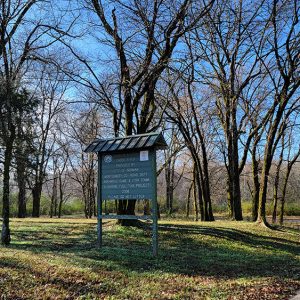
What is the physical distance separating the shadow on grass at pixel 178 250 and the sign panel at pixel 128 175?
150 centimetres

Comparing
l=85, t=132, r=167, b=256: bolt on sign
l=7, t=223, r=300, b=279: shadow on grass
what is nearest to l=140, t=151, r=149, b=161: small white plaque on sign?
l=85, t=132, r=167, b=256: bolt on sign

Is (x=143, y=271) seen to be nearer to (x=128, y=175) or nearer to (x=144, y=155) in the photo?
(x=128, y=175)

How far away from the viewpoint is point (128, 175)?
969 centimetres

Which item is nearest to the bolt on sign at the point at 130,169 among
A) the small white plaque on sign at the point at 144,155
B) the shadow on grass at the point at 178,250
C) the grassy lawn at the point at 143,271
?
the small white plaque on sign at the point at 144,155

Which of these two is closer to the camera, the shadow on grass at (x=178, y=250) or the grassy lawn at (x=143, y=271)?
the grassy lawn at (x=143, y=271)

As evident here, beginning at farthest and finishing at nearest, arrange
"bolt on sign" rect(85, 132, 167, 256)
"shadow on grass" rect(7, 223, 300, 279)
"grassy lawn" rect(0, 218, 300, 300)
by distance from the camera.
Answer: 1. "bolt on sign" rect(85, 132, 167, 256)
2. "shadow on grass" rect(7, 223, 300, 279)
3. "grassy lawn" rect(0, 218, 300, 300)

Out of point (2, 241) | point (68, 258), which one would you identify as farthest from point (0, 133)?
point (68, 258)

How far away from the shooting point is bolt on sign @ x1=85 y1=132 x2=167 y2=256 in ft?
30.5

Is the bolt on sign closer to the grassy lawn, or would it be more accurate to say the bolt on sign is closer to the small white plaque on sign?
the small white plaque on sign

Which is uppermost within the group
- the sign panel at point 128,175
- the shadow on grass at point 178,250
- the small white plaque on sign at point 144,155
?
the small white plaque on sign at point 144,155

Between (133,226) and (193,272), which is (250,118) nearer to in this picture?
(133,226)

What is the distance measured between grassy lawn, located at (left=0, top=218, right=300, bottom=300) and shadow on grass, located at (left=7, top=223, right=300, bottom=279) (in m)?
0.02

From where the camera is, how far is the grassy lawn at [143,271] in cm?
577

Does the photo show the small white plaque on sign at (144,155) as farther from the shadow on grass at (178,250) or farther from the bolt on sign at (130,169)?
the shadow on grass at (178,250)
